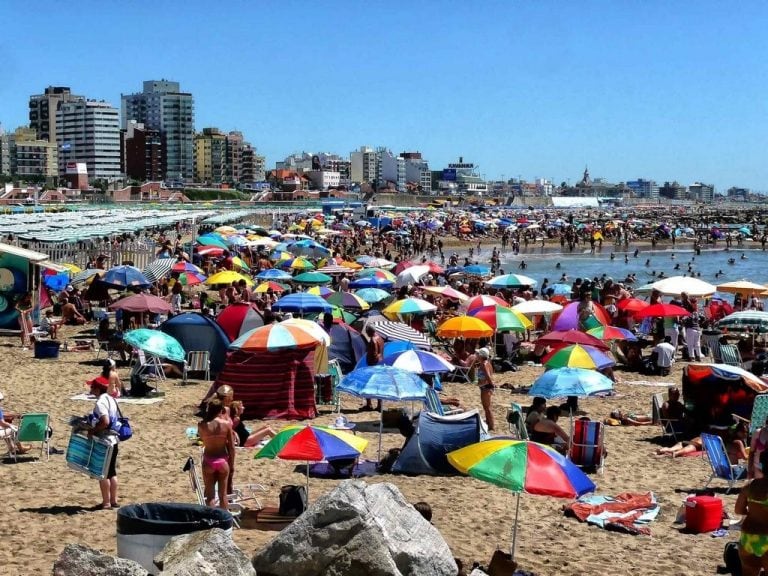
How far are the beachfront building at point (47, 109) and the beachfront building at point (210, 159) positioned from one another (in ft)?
65.6

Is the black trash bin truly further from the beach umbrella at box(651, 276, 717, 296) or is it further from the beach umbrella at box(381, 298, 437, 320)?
the beach umbrella at box(651, 276, 717, 296)

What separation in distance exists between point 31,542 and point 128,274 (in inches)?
456

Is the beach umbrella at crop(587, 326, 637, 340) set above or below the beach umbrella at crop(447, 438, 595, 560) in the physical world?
below

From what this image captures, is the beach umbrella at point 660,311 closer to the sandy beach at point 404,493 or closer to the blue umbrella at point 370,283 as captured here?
the sandy beach at point 404,493

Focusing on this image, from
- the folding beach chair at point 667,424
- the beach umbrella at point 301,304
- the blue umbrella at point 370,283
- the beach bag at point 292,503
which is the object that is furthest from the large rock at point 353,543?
the blue umbrella at point 370,283

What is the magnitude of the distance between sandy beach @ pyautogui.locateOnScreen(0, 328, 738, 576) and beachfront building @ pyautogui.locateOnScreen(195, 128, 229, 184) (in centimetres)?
15248

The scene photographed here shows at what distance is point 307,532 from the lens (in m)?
5.32

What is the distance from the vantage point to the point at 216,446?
707cm

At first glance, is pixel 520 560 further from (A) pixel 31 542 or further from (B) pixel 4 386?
(B) pixel 4 386

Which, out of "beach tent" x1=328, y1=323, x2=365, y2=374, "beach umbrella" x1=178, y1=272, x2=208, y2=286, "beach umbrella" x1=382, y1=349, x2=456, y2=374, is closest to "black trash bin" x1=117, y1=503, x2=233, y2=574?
"beach umbrella" x1=382, y1=349, x2=456, y2=374

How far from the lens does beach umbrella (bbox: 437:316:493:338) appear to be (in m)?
13.6

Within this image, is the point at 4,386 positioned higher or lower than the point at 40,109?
lower

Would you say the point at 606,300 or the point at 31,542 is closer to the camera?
the point at 31,542

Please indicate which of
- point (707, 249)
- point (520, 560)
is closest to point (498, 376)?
point (520, 560)
